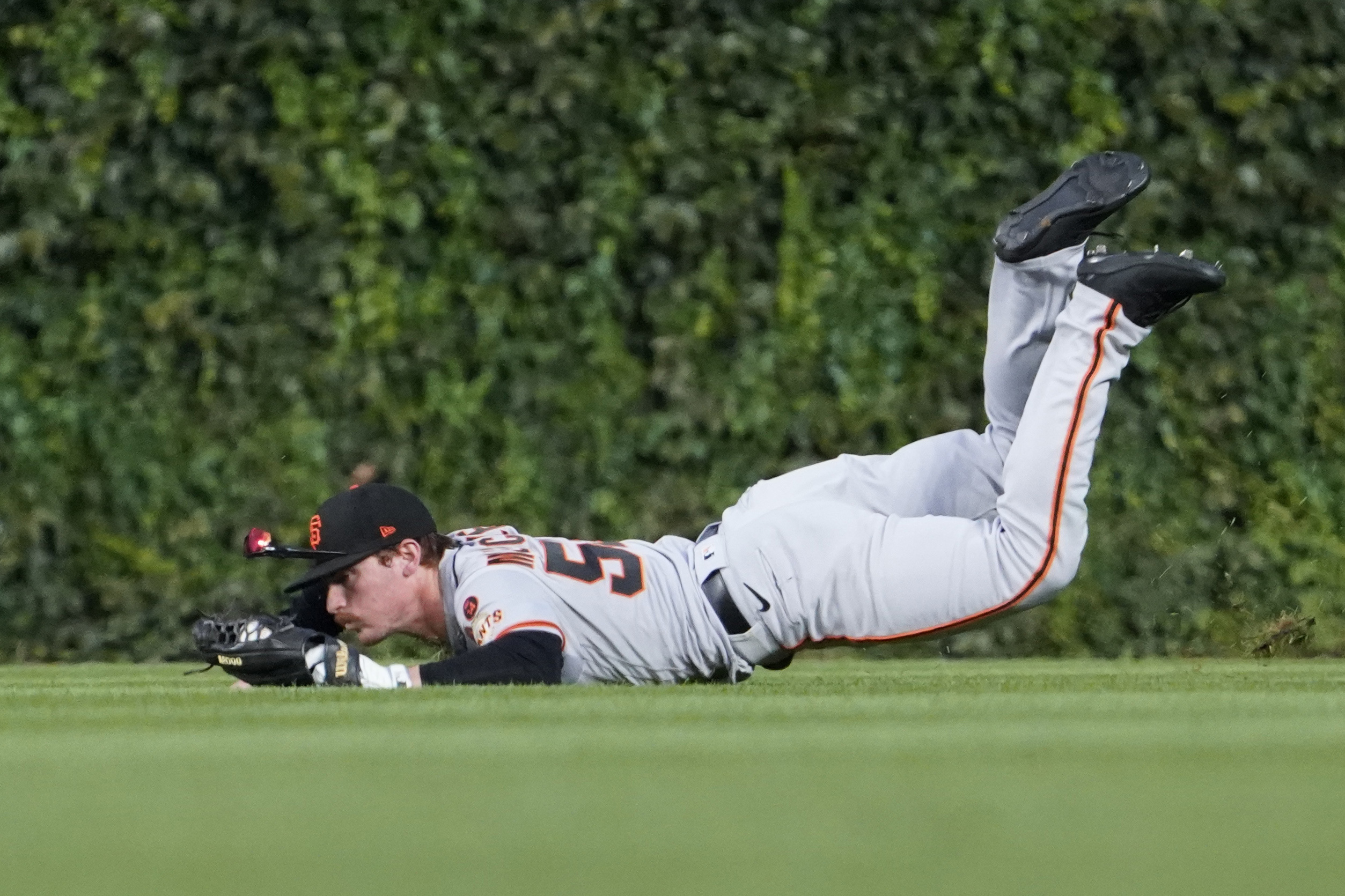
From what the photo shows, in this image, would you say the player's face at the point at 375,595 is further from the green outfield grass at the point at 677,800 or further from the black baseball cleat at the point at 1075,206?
the black baseball cleat at the point at 1075,206

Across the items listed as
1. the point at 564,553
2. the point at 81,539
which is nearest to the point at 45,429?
the point at 81,539

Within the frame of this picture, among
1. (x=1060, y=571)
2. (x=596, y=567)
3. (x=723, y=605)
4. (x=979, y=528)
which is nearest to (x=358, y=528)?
(x=596, y=567)

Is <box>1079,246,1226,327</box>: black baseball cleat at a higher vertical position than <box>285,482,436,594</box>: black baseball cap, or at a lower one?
higher

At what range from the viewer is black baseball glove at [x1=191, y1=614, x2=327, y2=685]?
4.14 meters

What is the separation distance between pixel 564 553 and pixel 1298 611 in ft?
11.7

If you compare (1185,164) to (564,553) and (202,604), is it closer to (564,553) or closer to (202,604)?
(564,553)

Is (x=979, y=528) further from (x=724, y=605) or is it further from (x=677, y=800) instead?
(x=677, y=800)

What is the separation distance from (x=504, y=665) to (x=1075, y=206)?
5.81 ft

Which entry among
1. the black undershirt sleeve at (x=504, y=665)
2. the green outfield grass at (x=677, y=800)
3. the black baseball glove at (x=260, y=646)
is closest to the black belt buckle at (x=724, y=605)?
the black undershirt sleeve at (x=504, y=665)

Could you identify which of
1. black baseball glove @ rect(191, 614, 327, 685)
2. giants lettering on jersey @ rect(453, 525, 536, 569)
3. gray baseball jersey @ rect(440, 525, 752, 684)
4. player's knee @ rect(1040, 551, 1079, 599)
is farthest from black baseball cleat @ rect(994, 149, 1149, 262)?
black baseball glove @ rect(191, 614, 327, 685)

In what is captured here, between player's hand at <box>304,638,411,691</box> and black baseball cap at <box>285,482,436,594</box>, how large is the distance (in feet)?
1.13

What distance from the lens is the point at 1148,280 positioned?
4312 millimetres

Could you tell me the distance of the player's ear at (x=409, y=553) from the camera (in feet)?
14.9

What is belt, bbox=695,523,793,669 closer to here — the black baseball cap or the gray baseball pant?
the gray baseball pant
